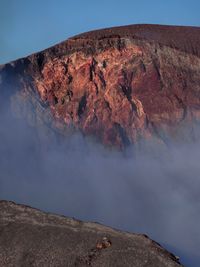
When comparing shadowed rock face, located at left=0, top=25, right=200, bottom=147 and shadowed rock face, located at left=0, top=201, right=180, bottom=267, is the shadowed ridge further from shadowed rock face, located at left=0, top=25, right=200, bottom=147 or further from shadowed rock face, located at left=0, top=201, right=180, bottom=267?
shadowed rock face, located at left=0, top=201, right=180, bottom=267

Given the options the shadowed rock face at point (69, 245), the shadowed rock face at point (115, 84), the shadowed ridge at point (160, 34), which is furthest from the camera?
the shadowed ridge at point (160, 34)

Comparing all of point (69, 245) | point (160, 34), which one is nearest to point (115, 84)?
point (160, 34)

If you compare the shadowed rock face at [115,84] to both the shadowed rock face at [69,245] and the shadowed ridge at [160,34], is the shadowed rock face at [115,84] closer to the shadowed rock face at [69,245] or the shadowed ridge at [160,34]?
the shadowed ridge at [160,34]

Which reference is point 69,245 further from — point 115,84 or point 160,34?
point 160,34

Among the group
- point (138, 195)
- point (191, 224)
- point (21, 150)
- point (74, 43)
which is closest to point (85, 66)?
point (74, 43)

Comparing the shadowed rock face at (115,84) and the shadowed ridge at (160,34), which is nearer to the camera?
the shadowed rock face at (115,84)

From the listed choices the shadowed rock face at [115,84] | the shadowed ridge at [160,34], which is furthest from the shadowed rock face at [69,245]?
the shadowed ridge at [160,34]

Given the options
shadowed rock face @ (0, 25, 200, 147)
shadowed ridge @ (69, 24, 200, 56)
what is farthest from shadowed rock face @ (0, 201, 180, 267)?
shadowed ridge @ (69, 24, 200, 56)
